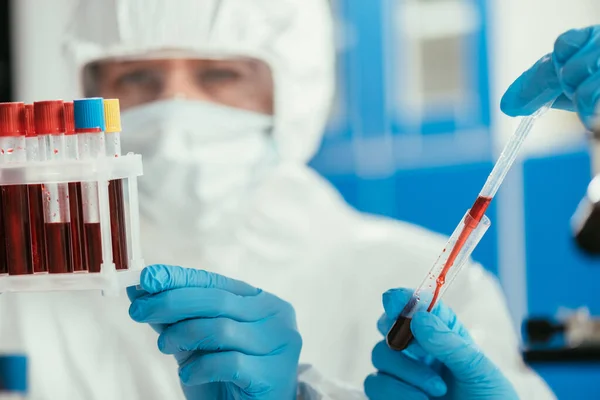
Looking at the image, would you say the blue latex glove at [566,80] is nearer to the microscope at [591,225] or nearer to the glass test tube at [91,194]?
the glass test tube at [91,194]

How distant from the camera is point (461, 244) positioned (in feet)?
3.08

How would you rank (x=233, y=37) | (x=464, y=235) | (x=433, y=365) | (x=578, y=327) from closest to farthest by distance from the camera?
(x=464, y=235) < (x=433, y=365) < (x=233, y=37) < (x=578, y=327)

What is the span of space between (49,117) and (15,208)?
10cm

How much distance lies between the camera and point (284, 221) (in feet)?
5.12

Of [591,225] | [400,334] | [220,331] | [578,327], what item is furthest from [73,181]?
[578,327]

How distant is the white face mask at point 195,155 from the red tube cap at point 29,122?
1.58 feet

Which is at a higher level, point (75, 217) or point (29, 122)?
point (29, 122)

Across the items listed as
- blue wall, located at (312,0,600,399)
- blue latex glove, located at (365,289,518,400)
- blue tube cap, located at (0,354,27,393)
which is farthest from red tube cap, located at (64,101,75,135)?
blue wall, located at (312,0,600,399)

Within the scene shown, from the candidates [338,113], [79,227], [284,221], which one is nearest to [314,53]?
[284,221]

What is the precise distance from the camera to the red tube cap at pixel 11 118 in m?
0.83

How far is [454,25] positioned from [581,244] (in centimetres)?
137

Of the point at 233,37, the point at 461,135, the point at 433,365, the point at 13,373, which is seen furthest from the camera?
the point at 461,135

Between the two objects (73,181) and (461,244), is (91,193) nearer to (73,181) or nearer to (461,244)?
(73,181)

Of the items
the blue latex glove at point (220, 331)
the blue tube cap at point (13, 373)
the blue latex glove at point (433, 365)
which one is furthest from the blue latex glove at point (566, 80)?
the blue tube cap at point (13, 373)
